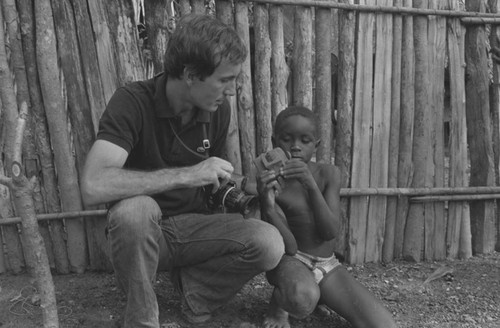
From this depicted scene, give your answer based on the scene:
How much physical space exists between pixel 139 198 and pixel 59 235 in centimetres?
121

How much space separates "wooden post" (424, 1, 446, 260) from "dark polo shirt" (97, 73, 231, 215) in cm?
166

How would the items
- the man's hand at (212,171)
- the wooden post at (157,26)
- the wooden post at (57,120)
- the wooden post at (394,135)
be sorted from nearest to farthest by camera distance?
the man's hand at (212,171), the wooden post at (57,120), the wooden post at (157,26), the wooden post at (394,135)

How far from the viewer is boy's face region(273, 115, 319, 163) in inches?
133

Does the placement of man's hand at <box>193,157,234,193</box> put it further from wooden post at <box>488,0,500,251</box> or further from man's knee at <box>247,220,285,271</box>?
wooden post at <box>488,0,500,251</box>

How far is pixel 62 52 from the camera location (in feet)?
11.8

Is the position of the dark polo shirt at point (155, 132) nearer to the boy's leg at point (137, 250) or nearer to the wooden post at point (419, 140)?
the boy's leg at point (137, 250)

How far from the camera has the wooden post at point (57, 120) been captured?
11.6 feet

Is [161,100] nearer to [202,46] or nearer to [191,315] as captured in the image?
[202,46]

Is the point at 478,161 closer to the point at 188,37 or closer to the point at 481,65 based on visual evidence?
the point at 481,65

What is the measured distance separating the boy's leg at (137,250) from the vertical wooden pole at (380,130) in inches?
71.5

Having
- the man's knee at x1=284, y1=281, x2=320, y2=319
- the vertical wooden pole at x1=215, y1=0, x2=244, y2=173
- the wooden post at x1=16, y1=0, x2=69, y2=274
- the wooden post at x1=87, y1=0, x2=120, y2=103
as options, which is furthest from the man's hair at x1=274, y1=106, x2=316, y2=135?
the wooden post at x1=16, y1=0, x2=69, y2=274

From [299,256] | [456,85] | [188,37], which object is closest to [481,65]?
[456,85]

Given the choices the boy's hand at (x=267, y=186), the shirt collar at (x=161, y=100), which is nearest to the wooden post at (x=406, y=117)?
the boy's hand at (x=267, y=186)

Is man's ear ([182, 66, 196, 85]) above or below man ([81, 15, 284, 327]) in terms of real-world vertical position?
above
